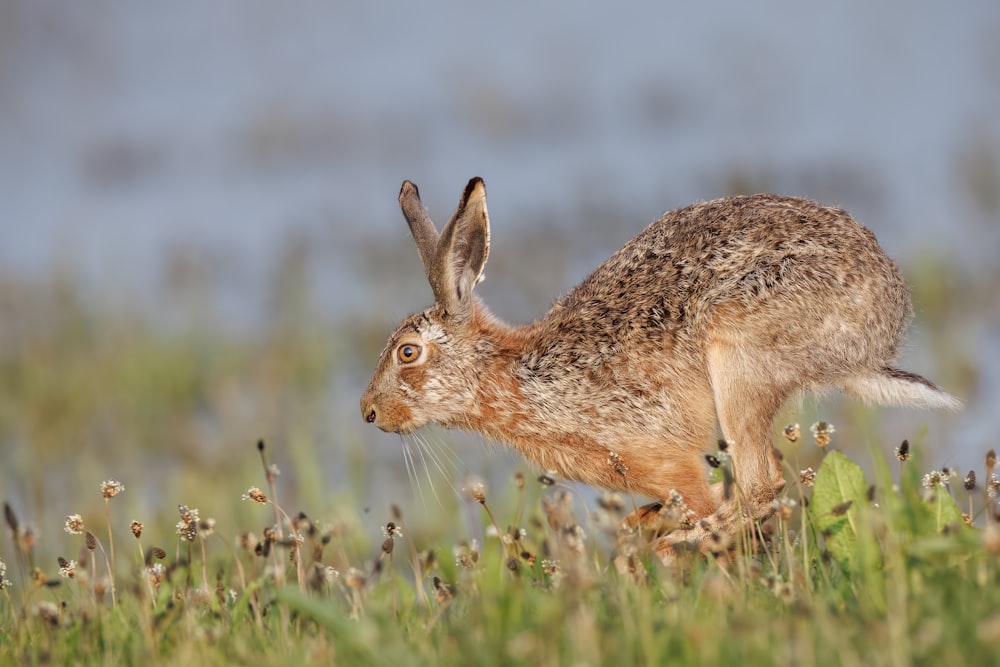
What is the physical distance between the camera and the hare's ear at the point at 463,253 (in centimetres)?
678

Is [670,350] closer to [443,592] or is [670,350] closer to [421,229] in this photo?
[421,229]

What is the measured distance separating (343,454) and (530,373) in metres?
4.76

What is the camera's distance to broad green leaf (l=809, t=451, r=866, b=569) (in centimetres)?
501

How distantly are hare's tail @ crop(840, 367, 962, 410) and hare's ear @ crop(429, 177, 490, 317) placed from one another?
7.10 feet

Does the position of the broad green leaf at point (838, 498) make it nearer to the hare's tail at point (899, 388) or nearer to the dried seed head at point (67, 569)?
the hare's tail at point (899, 388)

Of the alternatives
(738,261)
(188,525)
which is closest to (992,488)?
(738,261)

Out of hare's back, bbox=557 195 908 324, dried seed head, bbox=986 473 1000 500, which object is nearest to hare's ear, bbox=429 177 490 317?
hare's back, bbox=557 195 908 324

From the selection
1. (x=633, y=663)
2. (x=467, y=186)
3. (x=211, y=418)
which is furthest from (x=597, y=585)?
(x=211, y=418)

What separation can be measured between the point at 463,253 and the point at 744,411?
1.95 m

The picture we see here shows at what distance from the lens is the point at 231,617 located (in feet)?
16.2

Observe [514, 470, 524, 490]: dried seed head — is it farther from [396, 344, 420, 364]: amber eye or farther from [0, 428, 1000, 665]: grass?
[396, 344, 420, 364]: amber eye

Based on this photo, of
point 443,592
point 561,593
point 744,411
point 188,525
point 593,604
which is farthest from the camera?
point 744,411

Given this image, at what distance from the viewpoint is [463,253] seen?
23.7 feet

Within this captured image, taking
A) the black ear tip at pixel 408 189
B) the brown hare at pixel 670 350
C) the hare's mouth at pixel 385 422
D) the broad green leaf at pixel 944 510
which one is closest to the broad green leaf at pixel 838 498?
the broad green leaf at pixel 944 510
